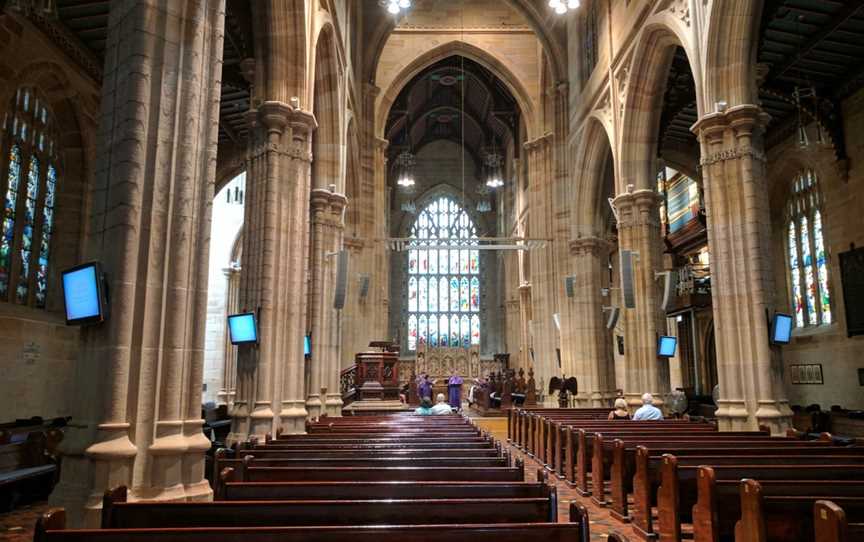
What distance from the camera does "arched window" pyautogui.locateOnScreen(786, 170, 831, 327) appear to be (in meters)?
17.4

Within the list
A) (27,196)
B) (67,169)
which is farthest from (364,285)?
(27,196)

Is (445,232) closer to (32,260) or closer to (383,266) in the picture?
(383,266)

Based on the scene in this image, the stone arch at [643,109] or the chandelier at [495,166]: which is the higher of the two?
the chandelier at [495,166]

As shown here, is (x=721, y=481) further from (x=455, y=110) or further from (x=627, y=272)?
(x=455, y=110)

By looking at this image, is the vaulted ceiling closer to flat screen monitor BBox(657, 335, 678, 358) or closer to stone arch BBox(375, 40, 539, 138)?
stone arch BBox(375, 40, 539, 138)

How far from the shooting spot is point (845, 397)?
52.7 ft

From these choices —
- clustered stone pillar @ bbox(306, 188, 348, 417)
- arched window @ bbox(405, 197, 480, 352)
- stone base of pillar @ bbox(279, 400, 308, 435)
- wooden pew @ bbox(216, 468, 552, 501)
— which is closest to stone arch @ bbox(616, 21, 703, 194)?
clustered stone pillar @ bbox(306, 188, 348, 417)

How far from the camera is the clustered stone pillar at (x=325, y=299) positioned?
13.8 m

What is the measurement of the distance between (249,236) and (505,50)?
701 inches

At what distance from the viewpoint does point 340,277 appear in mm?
13734

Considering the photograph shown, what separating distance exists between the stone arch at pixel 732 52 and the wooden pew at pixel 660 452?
6377mm

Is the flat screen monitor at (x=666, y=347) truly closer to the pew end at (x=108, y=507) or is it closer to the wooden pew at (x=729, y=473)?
the wooden pew at (x=729, y=473)

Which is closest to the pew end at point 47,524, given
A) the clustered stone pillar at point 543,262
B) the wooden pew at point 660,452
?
the wooden pew at point 660,452

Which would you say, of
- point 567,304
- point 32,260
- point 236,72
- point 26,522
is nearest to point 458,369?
point 567,304
